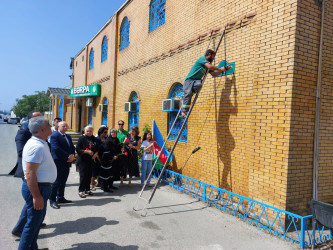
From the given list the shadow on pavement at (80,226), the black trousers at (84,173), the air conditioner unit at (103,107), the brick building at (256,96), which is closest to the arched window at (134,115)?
the brick building at (256,96)

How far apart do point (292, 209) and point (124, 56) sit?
9626 mm

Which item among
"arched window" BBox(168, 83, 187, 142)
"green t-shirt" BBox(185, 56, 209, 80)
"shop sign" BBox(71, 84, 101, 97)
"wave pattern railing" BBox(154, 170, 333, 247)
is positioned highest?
"shop sign" BBox(71, 84, 101, 97)

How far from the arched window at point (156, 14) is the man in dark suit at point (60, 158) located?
561 centimetres

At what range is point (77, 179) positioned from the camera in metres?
7.71

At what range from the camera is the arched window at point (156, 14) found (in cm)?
877

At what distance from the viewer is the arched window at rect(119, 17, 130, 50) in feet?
38.0

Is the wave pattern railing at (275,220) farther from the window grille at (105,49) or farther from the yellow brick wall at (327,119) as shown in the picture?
the window grille at (105,49)

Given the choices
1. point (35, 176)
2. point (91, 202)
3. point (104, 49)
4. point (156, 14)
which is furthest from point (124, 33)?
point (35, 176)

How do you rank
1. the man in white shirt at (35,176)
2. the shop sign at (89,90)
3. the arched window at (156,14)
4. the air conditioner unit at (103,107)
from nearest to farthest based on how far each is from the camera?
the man in white shirt at (35,176) → the arched window at (156,14) → the air conditioner unit at (103,107) → the shop sign at (89,90)

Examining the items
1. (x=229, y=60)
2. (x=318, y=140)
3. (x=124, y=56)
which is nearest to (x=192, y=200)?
(x=318, y=140)

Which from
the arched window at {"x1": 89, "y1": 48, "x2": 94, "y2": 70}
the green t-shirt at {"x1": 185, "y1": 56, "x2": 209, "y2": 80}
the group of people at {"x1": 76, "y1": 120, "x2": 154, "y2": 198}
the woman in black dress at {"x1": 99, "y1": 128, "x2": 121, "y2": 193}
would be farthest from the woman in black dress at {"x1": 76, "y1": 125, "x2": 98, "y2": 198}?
the arched window at {"x1": 89, "y1": 48, "x2": 94, "y2": 70}

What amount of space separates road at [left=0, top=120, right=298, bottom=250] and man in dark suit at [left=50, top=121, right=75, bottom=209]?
0.29m

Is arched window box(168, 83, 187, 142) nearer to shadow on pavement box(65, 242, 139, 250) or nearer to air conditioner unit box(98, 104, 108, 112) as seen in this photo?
shadow on pavement box(65, 242, 139, 250)

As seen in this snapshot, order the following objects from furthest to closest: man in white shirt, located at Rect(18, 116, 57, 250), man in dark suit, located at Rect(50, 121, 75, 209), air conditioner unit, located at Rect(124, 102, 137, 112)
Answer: air conditioner unit, located at Rect(124, 102, 137, 112), man in dark suit, located at Rect(50, 121, 75, 209), man in white shirt, located at Rect(18, 116, 57, 250)
